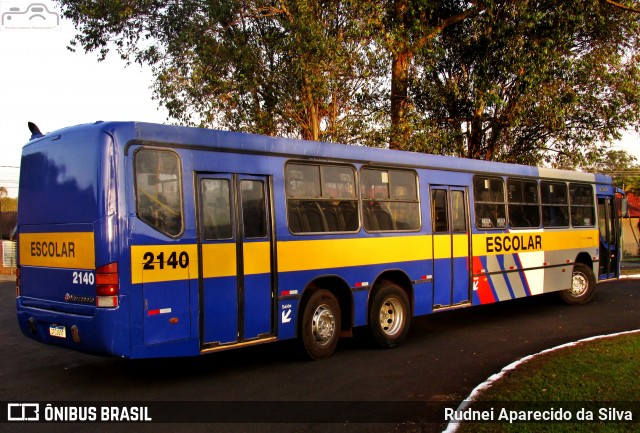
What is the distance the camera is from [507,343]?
33.1 ft

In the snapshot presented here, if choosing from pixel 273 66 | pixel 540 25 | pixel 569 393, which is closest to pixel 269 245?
pixel 569 393

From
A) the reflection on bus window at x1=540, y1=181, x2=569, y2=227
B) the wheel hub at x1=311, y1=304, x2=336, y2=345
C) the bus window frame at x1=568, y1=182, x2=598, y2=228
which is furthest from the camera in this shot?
the bus window frame at x1=568, y1=182, x2=598, y2=228

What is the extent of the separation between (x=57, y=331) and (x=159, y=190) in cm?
204

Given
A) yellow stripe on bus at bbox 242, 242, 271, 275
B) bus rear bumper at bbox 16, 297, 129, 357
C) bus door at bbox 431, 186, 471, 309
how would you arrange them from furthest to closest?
bus door at bbox 431, 186, 471, 309
yellow stripe on bus at bbox 242, 242, 271, 275
bus rear bumper at bbox 16, 297, 129, 357

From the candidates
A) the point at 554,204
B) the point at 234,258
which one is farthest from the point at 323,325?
the point at 554,204

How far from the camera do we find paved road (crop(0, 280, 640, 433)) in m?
6.21

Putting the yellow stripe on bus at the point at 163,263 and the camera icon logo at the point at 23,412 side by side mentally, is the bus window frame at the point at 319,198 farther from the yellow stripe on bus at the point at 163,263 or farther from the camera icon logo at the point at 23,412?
the camera icon logo at the point at 23,412

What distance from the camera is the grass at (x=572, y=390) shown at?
18.2 ft

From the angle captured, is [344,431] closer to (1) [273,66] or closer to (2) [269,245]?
(2) [269,245]

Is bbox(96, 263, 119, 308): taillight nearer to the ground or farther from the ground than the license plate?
farther from the ground

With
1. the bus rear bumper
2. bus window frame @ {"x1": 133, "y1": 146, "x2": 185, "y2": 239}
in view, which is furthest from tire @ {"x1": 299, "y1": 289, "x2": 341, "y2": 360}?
the bus rear bumper

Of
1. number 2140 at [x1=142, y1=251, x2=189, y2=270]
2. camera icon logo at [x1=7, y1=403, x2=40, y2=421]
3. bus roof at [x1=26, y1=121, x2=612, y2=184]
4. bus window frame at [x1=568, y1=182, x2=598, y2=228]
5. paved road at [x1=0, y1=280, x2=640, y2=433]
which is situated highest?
bus roof at [x1=26, y1=121, x2=612, y2=184]

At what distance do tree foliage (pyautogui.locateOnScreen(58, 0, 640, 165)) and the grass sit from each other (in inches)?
380

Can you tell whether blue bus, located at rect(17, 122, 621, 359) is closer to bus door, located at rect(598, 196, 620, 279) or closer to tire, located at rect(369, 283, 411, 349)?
tire, located at rect(369, 283, 411, 349)
